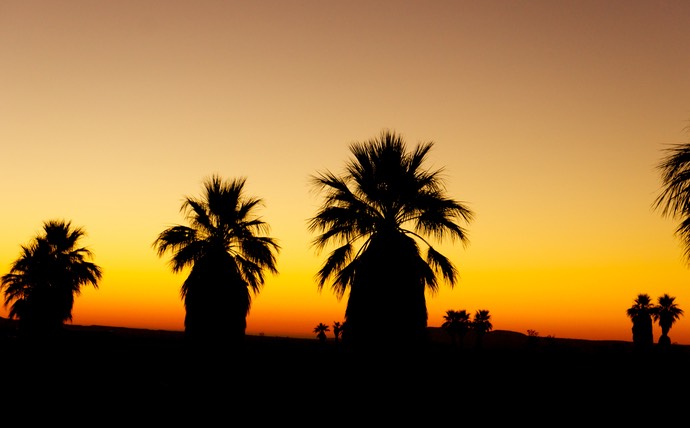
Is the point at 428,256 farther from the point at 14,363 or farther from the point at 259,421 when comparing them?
the point at 14,363

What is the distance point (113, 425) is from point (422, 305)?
9.03 metres

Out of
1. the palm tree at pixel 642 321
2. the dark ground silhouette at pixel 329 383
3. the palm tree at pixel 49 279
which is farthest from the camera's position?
the palm tree at pixel 642 321

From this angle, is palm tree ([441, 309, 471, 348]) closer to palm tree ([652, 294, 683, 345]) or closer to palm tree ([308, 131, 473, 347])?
palm tree ([652, 294, 683, 345])

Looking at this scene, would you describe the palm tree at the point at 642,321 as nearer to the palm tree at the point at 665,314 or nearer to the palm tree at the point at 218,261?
the palm tree at the point at 665,314

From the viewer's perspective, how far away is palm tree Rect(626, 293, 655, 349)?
217ft

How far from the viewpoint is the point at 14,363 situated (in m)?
15.1

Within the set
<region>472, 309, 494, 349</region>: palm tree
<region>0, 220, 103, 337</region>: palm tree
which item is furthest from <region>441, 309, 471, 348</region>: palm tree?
<region>0, 220, 103, 337</region>: palm tree

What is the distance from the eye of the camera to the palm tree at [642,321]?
66.1 m

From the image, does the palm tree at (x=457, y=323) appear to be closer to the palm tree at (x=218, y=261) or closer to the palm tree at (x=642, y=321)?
the palm tree at (x=642, y=321)

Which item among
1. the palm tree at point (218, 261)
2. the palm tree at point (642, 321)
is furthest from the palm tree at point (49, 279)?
the palm tree at point (642, 321)

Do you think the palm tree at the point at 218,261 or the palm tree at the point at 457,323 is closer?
the palm tree at the point at 218,261

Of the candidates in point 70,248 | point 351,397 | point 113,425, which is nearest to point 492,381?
point 351,397

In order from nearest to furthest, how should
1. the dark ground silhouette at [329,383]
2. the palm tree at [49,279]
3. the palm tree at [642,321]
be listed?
the dark ground silhouette at [329,383], the palm tree at [49,279], the palm tree at [642,321]

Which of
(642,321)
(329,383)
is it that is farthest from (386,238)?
(642,321)
